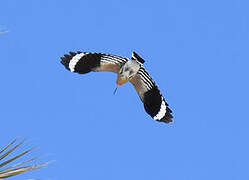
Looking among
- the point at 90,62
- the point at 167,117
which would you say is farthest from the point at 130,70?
the point at 167,117

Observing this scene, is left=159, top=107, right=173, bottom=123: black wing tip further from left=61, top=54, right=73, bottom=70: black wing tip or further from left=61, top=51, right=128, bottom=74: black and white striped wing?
left=61, top=54, right=73, bottom=70: black wing tip

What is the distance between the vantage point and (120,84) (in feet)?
35.1

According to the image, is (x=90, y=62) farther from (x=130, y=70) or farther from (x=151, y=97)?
(x=151, y=97)

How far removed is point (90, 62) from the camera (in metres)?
10.9

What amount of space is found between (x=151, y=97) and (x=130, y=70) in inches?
39.5

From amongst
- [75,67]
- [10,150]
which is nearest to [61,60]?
[75,67]

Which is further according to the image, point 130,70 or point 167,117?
point 167,117

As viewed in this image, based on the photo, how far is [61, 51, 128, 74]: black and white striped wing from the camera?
10.6 metres

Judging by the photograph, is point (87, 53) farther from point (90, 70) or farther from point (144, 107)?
point (144, 107)

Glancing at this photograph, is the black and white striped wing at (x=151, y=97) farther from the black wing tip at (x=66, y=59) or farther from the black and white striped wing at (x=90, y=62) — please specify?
the black wing tip at (x=66, y=59)

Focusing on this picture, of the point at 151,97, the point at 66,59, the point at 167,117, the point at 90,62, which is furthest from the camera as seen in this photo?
the point at 151,97

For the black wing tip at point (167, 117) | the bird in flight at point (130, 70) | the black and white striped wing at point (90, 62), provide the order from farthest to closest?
the black wing tip at point (167, 117)
the black and white striped wing at point (90, 62)
the bird in flight at point (130, 70)

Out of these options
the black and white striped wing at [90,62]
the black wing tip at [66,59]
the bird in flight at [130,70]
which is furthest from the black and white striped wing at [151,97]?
the black wing tip at [66,59]

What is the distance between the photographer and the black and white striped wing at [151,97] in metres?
10.8
